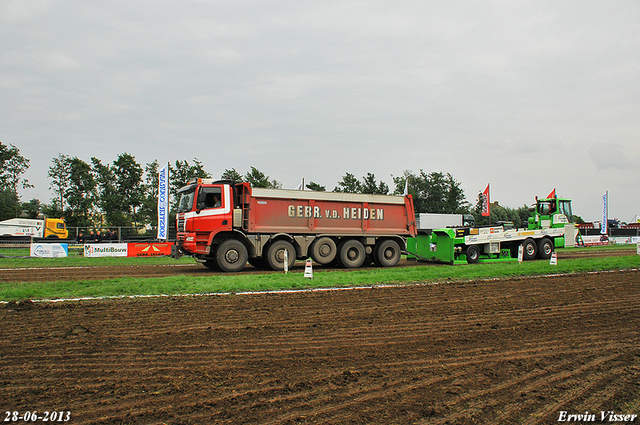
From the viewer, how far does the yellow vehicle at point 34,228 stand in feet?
147

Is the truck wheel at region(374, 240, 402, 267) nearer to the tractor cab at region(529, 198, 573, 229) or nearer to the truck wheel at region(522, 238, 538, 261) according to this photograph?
the truck wheel at region(522, 238, 538, 261)

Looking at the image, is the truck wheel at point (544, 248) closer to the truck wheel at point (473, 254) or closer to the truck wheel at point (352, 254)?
the truck wheel at point (473, 254)

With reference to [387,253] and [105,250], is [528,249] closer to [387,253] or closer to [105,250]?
[387,253]

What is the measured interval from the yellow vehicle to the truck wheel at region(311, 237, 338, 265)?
4011 cm

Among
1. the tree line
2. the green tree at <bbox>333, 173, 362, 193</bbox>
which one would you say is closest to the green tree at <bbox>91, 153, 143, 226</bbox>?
the tree line

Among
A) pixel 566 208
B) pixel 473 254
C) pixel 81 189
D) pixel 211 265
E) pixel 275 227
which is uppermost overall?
pixel 81 189

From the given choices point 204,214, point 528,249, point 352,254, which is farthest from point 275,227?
point 528,249

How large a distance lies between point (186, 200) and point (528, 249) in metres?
15.7

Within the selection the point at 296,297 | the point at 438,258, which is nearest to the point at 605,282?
the point at 438,258

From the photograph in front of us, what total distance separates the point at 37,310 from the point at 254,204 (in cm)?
804

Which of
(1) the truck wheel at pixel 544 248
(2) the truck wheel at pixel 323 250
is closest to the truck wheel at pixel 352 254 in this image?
(2) the truck wheel at pixel 323 250

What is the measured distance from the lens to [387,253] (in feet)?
55.4

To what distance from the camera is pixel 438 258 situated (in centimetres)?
1781

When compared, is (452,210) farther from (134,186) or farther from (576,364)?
(576,364)
